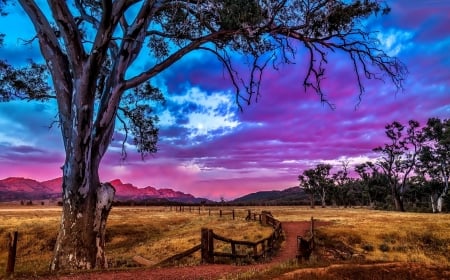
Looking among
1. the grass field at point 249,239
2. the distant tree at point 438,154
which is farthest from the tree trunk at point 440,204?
the grass field at point 249,239

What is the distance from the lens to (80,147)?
1292 centimetres

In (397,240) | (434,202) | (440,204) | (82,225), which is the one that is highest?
(434,202)

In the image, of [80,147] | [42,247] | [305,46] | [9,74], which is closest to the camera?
[80,147]

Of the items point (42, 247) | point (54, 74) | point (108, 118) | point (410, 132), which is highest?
point (410, 132)

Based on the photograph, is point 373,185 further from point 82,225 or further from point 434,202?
point 82,225

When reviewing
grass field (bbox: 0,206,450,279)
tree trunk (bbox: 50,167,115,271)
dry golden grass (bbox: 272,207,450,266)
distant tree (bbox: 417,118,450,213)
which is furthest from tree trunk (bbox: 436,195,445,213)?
tree trunk (bbox: 50,167,115,271)

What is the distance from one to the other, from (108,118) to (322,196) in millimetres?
107014

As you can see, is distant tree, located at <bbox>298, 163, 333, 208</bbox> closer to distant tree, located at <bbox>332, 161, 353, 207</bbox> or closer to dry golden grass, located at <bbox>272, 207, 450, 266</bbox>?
→ distant tree, located at <bbox>332, 161, 353, 207</bbox>

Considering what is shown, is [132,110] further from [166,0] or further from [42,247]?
[42,247]

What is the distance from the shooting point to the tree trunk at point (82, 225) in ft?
41.0

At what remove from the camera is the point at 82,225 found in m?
12.8

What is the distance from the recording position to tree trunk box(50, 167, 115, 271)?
12492 mm

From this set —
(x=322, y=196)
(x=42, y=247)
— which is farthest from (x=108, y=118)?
(x=322, y=196)

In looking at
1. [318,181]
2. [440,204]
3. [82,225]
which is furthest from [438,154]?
[82,225]
